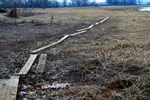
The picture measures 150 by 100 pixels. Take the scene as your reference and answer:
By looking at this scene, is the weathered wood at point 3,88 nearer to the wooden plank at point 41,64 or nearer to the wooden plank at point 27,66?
the wooden plank at point 27,66

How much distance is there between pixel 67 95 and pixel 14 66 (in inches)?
74.9

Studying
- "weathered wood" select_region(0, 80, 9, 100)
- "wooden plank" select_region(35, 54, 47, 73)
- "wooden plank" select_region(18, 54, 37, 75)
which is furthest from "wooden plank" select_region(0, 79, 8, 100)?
"wooden plank" select_region(35, 54, 47, 73)

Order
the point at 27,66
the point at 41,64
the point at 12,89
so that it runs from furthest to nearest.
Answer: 1. the point at 41,64
2. the point at 27,66
3. the point at 12,89

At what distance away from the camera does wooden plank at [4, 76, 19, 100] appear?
291 centimetres

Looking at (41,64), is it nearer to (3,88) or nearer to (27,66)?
(27,66)

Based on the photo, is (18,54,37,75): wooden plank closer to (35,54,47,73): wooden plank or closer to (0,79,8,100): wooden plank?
(35,54,47,73): wooden plank

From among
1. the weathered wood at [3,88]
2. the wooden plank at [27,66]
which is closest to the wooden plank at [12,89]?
the weathered wood at [3,88]

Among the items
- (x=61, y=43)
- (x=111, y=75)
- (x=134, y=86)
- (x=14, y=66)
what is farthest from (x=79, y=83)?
(x=61, y=43)

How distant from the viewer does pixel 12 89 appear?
3.17 meters

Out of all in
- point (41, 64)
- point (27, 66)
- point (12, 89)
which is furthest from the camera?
point (41, 64)

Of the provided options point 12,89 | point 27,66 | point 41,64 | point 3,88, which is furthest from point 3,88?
point 41,64

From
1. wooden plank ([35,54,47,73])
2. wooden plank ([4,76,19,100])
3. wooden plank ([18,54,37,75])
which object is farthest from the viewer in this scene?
wooden plank ([35,54,47,73])

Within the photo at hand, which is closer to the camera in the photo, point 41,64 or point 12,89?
point 12,89

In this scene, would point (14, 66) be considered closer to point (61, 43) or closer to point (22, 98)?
point (22, 98)
